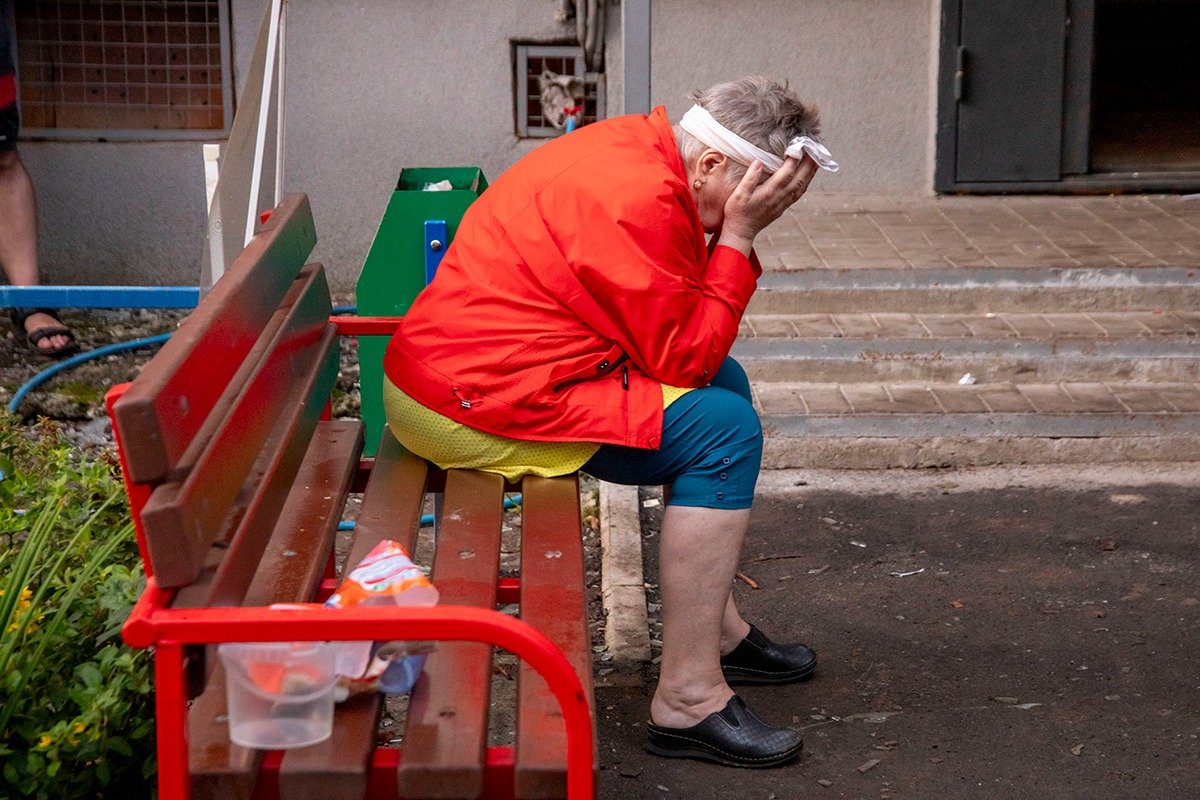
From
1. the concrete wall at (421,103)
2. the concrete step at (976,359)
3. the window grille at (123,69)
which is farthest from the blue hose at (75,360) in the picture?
the concrete step at (976,359)

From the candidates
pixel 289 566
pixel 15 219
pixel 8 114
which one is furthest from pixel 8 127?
pixel 289 566

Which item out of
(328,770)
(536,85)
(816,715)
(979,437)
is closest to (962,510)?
(979,437)

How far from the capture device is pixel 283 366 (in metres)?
2.78

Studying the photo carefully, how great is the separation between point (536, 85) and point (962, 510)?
367 centimetres

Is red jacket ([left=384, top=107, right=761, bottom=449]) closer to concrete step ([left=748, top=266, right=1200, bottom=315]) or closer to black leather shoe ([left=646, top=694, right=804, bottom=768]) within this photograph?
black leather shoe ([left=646, top=694, right=804, bottom=768])

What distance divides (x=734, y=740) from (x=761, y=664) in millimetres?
456

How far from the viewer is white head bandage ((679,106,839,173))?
2826 millimetres

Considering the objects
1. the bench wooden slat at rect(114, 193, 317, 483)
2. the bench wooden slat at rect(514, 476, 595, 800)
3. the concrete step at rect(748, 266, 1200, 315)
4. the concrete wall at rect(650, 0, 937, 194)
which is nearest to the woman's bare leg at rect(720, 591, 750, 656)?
the bench wooden slat at rect(514, 476, 595, 800)

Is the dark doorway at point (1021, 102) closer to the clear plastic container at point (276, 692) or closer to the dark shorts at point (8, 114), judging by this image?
the dark shorts at point (8, 114)

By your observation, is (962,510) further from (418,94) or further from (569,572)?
(418,94)

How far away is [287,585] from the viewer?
252 cm

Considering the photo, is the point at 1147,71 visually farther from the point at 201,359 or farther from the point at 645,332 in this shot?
the point at 201,359

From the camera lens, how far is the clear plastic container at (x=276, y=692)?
202cm

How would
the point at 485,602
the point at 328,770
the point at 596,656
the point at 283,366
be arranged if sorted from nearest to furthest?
the point at 328,770, the point at 485,602, the point at 283,366, the point at 596,656
